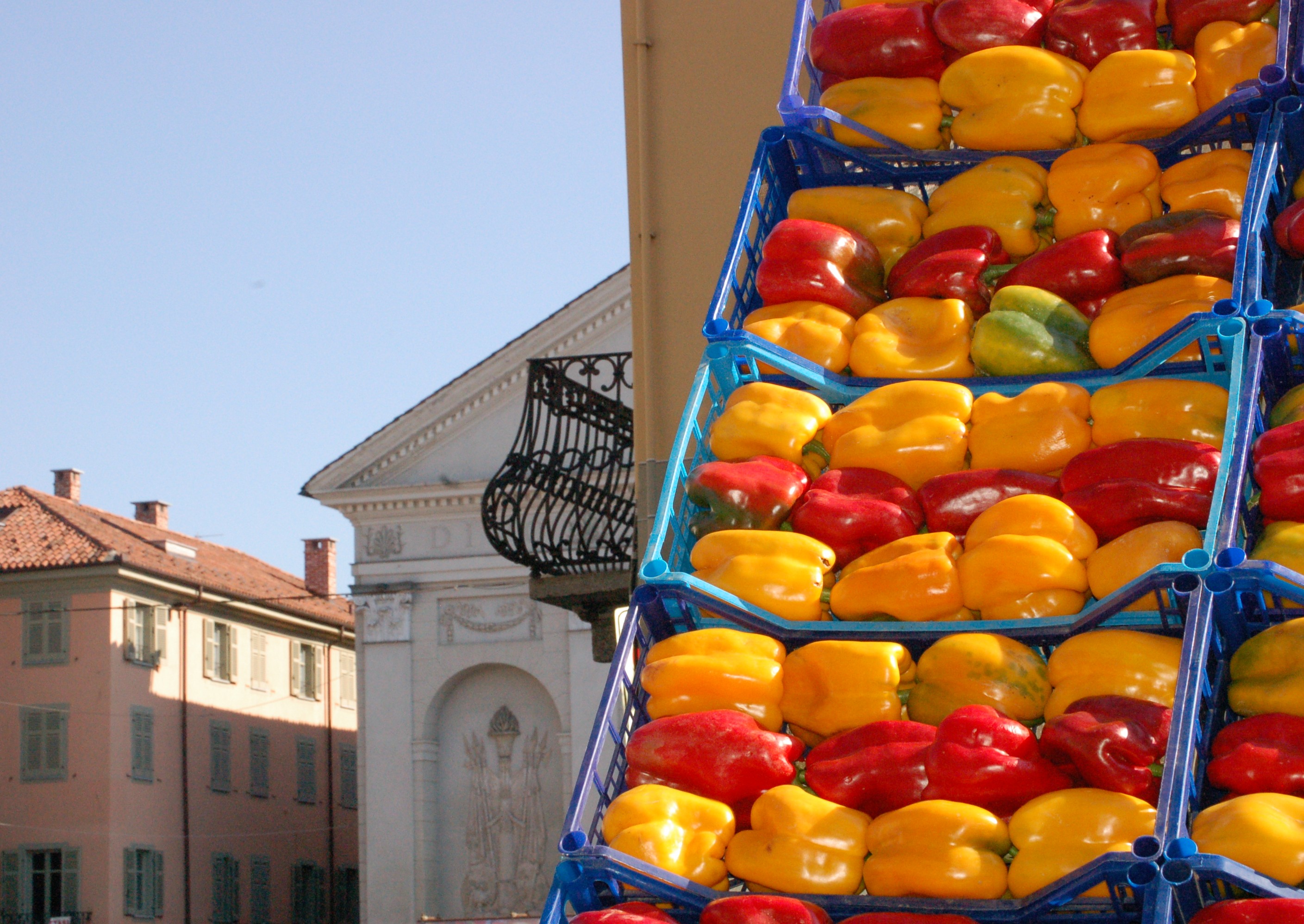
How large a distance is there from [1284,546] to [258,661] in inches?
991

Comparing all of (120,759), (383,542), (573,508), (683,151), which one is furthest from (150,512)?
(683,151)

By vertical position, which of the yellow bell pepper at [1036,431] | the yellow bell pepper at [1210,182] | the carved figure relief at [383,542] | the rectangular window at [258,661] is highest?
the carved figure relief at [383,542]

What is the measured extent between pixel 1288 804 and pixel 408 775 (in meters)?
15.0

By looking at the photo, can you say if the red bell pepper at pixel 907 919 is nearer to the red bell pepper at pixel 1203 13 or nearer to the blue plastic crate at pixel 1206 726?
the blue plastic crate at pixel 1206 726

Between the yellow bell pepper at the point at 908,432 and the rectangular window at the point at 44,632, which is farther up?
the rectangular window at the point at 44,632

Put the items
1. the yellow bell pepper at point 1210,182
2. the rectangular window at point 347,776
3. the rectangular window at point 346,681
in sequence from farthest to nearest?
the rectangular window at point 346,681 → the rectangular window at point 347,776 → the yellow bell pepper at point 1210,182

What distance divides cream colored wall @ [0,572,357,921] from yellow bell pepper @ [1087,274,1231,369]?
21498mm

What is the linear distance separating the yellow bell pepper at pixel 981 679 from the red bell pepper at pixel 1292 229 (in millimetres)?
980

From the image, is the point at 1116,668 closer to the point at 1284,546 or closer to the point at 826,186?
the point at 1284,546

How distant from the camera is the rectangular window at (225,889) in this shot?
946 inches

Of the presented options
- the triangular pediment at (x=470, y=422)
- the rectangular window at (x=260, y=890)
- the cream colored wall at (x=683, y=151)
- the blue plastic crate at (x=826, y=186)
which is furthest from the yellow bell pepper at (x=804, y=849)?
the rectangular window at (x=260, y=890)

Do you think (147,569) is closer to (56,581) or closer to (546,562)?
(56,581)

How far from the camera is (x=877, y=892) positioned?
2.15 metres

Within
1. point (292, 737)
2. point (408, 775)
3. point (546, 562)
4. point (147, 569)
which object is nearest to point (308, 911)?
point (292, 737)
